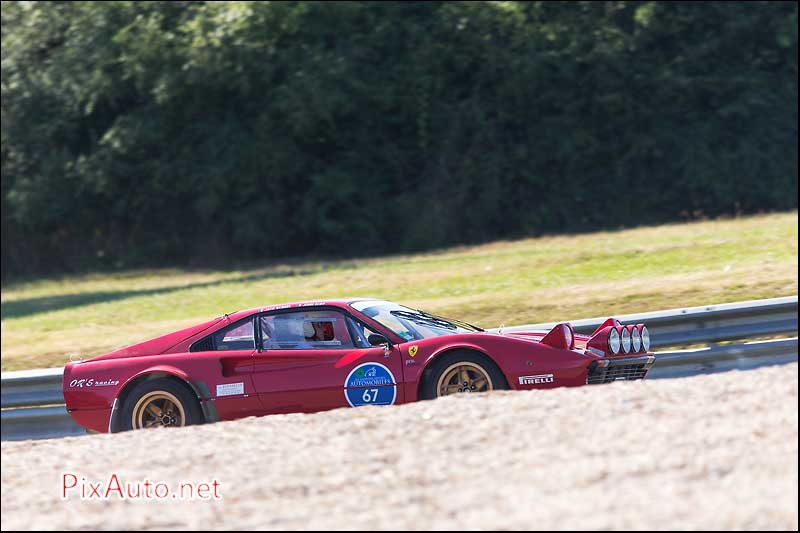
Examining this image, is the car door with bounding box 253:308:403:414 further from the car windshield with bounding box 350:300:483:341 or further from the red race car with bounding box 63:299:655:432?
the car windshield with bounding box 350:300:483:341

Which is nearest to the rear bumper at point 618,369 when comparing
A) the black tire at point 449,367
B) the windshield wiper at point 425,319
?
the black tire at point 449,367

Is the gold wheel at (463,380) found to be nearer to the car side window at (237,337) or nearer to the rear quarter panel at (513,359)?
the rear quarter panel at (513,359)

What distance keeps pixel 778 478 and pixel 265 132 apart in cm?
2089

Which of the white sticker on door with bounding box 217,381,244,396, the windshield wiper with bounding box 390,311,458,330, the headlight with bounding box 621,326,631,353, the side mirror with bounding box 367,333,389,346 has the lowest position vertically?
the white sticker on door with bounding box 217,381,244,396

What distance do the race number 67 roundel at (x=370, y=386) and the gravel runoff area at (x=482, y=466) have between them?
1048 millimetres

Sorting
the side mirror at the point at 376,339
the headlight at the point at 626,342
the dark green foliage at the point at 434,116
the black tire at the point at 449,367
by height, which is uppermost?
the dark green foliage at the point at 434,116

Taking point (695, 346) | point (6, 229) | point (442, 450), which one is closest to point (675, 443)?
point (442, 450)

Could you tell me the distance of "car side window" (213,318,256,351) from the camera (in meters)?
8.52

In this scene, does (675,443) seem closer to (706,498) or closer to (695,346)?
(706,498)

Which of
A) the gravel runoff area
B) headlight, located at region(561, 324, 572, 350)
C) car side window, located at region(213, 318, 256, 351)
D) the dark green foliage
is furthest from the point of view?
the dark green foliage

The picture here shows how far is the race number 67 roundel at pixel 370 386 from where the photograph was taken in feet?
26.3

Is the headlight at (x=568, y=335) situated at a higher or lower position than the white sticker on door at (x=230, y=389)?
higher

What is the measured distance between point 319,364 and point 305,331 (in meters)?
0.39

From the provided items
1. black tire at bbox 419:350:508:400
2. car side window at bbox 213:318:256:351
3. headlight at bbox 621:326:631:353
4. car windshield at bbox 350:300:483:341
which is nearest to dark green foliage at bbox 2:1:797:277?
car windshield at bbox 350:300:483:341
